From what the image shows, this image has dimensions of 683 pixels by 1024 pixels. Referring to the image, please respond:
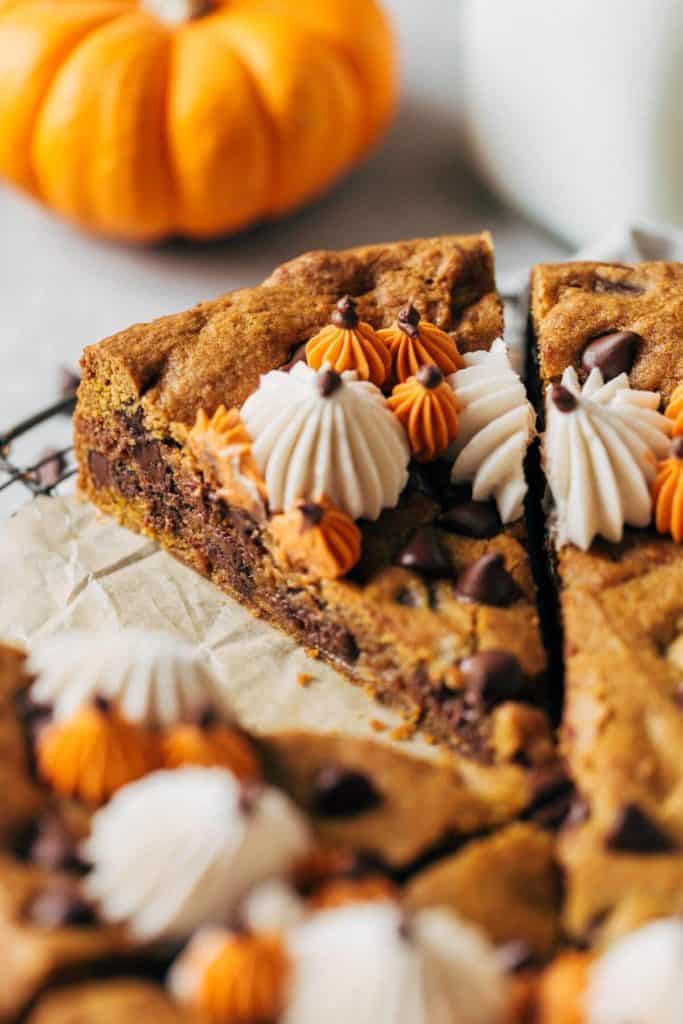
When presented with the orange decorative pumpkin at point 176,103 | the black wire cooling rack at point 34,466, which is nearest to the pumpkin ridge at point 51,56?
the orange decorative pumpkin at point 176,103

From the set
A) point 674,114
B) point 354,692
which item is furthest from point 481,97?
point 354,692

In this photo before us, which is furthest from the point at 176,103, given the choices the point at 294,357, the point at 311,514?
the point at 311,514

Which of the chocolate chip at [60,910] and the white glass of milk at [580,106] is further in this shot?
the white glass of milk at [580,106]

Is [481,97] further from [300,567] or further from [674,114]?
[300,567]

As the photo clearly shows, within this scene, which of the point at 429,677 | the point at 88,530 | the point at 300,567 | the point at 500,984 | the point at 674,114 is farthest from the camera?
the point at 674,114

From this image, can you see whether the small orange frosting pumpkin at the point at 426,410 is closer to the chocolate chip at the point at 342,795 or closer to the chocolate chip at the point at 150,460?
the chocolate chip at the point at 150,460

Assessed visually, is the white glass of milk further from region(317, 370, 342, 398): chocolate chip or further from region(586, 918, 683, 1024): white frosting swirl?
region(586, 918, 683, 1024): white frosting swirl
